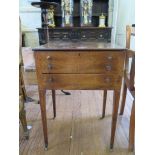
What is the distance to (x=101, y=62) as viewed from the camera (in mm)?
1219

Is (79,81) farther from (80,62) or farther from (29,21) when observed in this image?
(29,21)

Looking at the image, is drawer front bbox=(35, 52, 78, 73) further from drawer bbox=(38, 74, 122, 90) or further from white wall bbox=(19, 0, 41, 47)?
white wall bbox=(19, 0, 41, 47)

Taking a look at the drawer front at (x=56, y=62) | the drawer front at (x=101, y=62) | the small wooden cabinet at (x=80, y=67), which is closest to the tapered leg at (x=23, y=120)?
the small wooden cabinet at (x=80, y=67)

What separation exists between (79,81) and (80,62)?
0.40 feet

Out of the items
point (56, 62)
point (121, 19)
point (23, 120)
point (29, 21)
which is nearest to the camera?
point (56, 62)

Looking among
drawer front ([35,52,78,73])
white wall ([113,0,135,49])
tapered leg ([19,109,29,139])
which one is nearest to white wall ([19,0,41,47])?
white wall ([113,0,135,49])

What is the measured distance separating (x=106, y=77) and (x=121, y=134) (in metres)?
0.60

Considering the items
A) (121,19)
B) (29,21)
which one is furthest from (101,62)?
(29,21)

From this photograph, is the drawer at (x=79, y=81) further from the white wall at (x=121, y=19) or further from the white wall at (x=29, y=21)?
the white wall at (x=29, y=21)

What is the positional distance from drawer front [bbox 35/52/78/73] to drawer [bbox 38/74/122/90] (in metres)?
0.04

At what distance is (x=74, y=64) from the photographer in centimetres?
122
